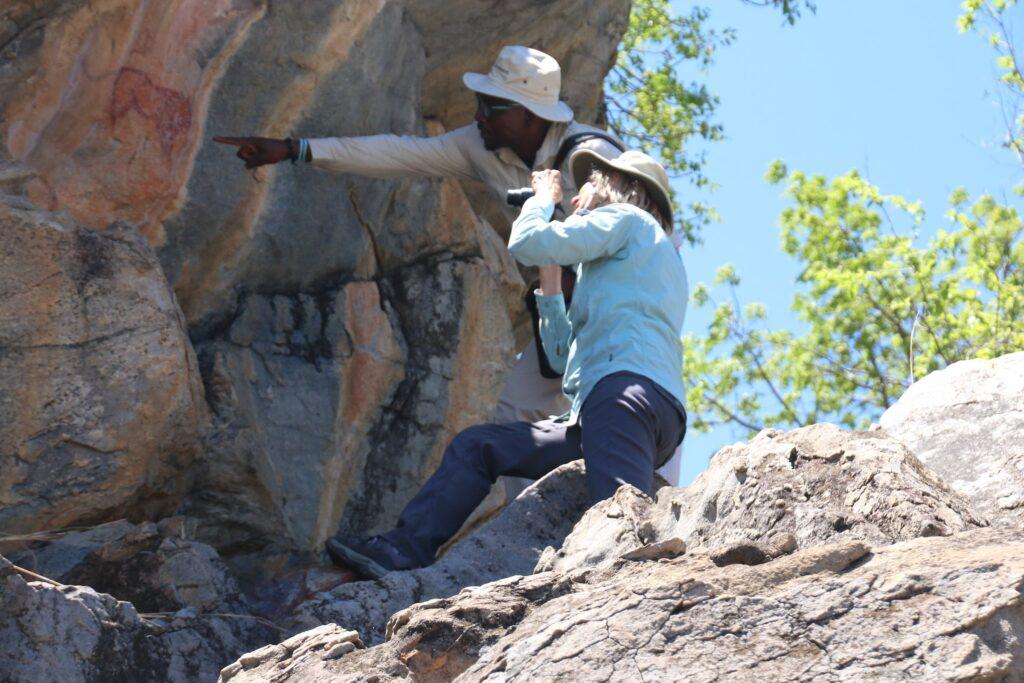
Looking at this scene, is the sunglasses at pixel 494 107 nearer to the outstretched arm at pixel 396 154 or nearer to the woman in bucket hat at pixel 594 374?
the outstretched arm at pixel 396 154

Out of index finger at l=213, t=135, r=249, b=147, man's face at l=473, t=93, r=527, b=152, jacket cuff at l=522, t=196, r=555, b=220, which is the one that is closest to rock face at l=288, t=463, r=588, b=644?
jacket cuff at l=522, t=196, r=555, b=220

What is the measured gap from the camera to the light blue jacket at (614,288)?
18.4 ft

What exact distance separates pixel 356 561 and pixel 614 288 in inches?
52.2

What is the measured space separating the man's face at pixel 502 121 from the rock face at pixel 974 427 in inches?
88.6

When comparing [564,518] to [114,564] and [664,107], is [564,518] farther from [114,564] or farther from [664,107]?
[664,107]

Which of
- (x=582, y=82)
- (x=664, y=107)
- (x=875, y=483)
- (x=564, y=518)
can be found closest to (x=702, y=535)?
(x=875, y=483)

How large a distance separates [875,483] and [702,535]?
49 cm

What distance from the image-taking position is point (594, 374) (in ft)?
18.4

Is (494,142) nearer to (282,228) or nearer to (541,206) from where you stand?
(282,228)

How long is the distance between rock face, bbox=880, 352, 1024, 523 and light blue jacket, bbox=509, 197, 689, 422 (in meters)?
0.96

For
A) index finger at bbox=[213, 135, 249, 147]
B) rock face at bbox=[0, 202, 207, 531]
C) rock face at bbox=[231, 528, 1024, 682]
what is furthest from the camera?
index finger at bbox=[213, 135, 249, 147]

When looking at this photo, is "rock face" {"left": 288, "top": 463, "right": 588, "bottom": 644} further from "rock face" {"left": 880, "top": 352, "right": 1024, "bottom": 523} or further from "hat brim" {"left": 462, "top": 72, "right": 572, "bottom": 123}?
"hat brim" {"left": 462, "top": 72, "right": 572, "bottom": 123}

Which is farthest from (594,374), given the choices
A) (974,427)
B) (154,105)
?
(154,105)

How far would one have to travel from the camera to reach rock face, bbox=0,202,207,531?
244 inches
